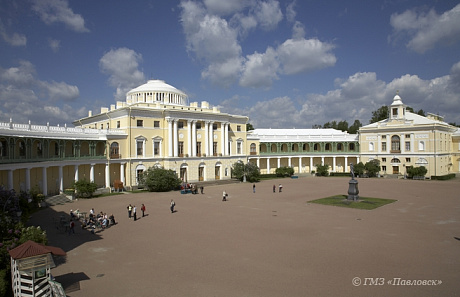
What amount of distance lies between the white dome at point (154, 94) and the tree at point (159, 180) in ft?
47.2

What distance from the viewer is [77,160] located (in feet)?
125

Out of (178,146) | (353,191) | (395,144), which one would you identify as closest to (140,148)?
(178,146)

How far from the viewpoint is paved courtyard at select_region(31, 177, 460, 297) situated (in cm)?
1222

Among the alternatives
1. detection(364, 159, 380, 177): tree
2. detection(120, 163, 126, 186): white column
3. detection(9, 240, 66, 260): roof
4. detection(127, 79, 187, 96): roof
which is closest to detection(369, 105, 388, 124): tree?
detection(364, 159, 380, 177): tree

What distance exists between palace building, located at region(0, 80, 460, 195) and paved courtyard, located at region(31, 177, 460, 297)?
9368 millimetres

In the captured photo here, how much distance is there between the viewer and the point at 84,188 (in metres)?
34.8

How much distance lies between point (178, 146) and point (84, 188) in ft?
54.6

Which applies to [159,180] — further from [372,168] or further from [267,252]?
[372,168]

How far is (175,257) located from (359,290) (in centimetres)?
Answer: 818

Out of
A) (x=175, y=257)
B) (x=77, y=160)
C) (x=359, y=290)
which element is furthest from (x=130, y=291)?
(x=77, y=160)

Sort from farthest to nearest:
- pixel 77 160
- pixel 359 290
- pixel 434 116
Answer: pixel 434 116 → pixel 77 160 → pixel 359 290

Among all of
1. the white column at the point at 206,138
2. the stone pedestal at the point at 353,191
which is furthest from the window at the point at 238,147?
the stone pedestal at the point at 353,191

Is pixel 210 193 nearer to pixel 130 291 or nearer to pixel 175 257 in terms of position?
pixel 175 257

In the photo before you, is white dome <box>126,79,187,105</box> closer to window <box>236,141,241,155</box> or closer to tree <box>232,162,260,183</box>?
window <box>236,141,241,155</box>
